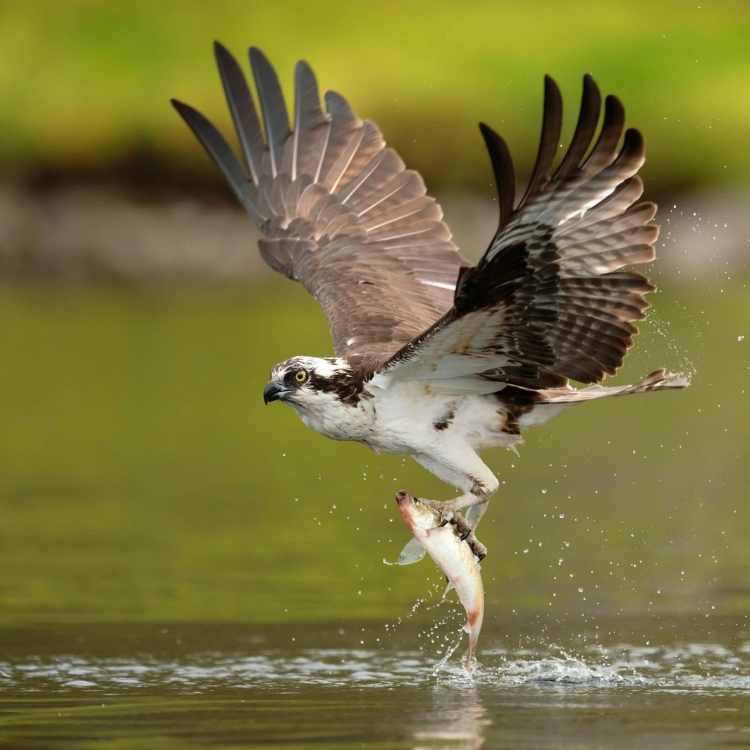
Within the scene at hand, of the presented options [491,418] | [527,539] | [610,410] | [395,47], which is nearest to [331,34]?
[395,47]

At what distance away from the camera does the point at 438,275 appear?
14.4 metres

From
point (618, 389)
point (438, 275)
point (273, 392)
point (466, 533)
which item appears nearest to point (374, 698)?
point (466, 533)

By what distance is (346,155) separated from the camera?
14.8 meters

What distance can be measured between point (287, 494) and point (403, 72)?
26.8 m

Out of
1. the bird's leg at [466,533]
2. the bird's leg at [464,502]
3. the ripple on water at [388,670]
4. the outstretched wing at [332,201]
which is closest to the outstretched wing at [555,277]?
the bird's leg at [464,502]

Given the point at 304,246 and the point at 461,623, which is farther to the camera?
the point at 304,246

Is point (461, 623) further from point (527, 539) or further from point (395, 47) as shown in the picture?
point (395, 47)

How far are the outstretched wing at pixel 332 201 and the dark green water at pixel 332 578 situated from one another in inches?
72.2

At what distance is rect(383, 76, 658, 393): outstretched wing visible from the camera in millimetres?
10641

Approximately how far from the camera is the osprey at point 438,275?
10.9 meters

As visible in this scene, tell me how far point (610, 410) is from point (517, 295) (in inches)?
476

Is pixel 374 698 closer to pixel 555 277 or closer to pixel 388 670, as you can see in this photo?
pixel 388 670

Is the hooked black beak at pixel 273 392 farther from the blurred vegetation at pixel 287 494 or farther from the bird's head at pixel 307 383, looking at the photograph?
the blurred vegetation at pixel 287 494

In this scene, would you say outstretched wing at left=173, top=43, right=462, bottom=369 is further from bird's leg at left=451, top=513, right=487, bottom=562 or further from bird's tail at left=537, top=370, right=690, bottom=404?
bird's leg at left=451, top=513, right=487, bottom=562
